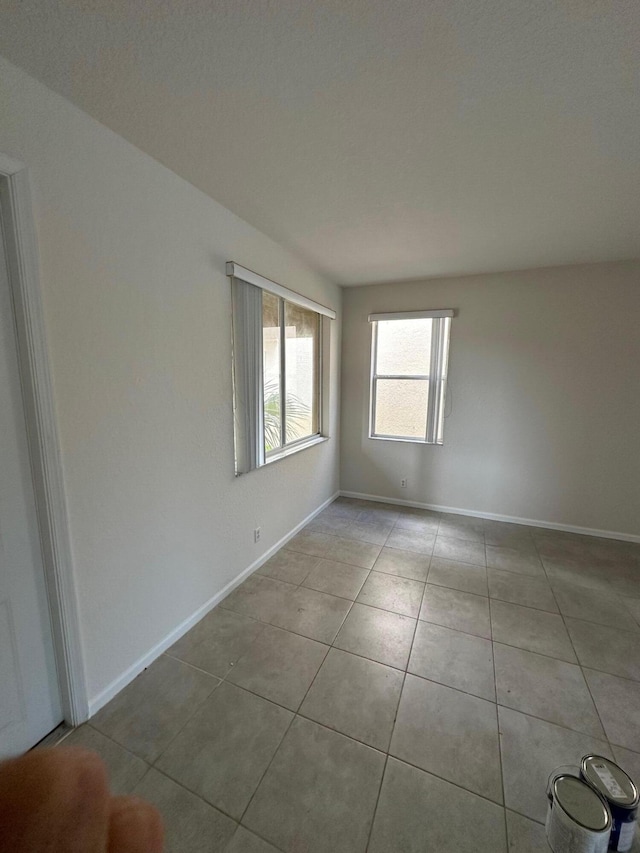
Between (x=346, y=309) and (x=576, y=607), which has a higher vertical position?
(x=346, y=309)

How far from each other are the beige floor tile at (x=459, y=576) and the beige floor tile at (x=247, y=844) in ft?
5.59

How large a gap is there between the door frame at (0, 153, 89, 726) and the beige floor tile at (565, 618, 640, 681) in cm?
244

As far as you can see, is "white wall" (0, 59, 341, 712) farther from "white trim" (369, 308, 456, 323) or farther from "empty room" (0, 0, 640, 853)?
"white trim" (369, 308, 456, 323)

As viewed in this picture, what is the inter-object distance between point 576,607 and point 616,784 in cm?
137

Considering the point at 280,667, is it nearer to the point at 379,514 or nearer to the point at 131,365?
the point at 131,365

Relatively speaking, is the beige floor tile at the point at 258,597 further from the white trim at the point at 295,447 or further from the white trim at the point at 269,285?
the white trim at the point at 269,285

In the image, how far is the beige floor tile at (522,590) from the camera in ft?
7.39

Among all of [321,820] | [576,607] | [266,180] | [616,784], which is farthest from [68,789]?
[576,607]

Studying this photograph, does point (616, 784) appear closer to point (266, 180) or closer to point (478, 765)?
point (478, 765)

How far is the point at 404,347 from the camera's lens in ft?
12.4

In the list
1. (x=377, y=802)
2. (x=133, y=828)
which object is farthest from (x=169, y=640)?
(x=133, y=828)

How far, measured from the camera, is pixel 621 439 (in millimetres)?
3076

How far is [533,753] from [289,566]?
1.70m

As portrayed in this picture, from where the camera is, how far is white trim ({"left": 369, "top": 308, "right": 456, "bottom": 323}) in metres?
3.46
